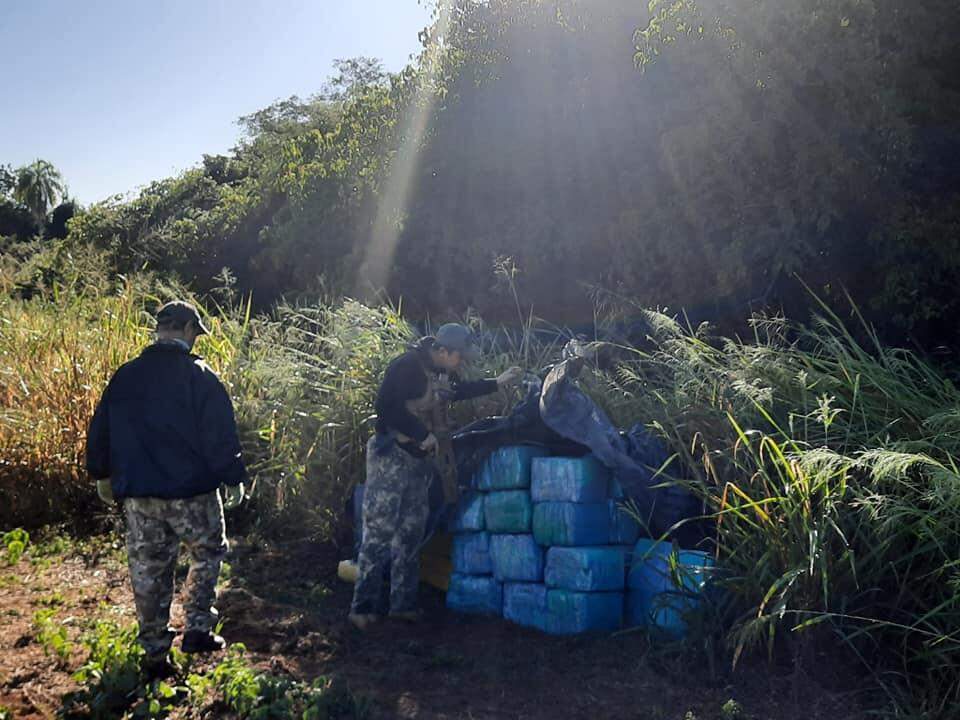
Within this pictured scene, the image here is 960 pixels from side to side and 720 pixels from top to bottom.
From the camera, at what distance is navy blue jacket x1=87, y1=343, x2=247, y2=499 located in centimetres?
487

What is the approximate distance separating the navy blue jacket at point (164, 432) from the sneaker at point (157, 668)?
782 millimetres

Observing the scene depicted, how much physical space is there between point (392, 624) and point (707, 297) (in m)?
5.16

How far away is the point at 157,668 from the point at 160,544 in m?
0.57

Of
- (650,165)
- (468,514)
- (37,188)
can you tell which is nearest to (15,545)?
(468,514)

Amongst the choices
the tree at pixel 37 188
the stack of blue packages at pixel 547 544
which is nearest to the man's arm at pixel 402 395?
the stack of blue packages at pixel 547 544

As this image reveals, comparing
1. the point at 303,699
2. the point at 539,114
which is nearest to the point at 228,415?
the point at 303,699

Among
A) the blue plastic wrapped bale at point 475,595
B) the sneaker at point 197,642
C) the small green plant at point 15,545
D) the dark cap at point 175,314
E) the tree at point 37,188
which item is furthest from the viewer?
the tree at point 37,188

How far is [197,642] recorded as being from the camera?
17.3ft

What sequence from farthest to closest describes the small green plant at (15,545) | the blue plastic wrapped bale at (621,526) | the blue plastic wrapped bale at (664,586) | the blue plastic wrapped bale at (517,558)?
the small green plant at (15,545) < the blue plastic wrapped bale at (517,558) < the blue plastic wrapped bale at (621,526) < the blue plastic wrapped bale at (664,586)

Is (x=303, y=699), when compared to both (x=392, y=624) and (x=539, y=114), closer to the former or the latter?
(x=392, y=624)

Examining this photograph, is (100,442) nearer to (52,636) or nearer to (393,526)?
(52,636)

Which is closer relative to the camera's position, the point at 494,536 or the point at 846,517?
the point at 846,517

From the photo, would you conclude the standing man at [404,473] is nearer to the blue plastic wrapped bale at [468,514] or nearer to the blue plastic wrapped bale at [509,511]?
the blue plastic wrapped bale at [468,514]

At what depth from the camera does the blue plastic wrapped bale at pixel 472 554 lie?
6.31 meters
